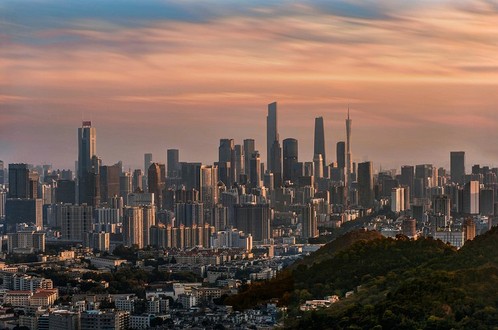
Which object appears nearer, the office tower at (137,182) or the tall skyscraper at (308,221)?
the tall skyscraper at (308,221)

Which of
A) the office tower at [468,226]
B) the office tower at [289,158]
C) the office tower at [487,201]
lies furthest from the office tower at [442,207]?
the office tower at [289,158]

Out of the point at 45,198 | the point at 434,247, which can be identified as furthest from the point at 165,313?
the point at 45,198

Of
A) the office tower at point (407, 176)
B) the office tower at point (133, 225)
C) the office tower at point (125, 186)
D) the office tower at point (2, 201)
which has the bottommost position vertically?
the office tower at point (133, 225)

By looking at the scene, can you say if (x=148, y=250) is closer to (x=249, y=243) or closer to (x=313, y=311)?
(x=249, y=243)

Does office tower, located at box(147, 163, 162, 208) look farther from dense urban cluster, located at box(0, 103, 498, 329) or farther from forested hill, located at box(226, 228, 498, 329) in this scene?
forested hill, located at box(226, 228, 498, 329)

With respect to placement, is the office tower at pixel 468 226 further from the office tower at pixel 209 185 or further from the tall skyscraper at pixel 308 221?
the office tower at pixel 209 185

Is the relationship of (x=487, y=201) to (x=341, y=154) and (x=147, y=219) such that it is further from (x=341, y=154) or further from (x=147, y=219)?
(x=147, y=219)
